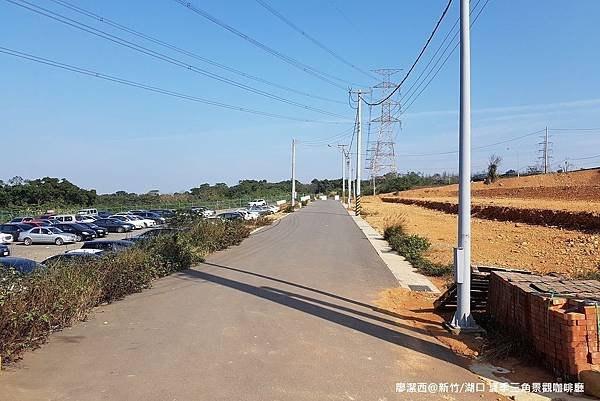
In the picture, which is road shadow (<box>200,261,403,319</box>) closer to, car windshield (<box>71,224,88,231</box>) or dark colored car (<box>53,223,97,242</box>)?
dark colored car (<box>53,223,97,242</box>)

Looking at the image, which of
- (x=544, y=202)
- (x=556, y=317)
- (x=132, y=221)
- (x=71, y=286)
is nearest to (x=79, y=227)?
(x=132, y=221)

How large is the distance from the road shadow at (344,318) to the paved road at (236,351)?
0.07ft

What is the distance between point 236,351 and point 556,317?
4.08 meters

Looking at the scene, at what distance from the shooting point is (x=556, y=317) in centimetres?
636

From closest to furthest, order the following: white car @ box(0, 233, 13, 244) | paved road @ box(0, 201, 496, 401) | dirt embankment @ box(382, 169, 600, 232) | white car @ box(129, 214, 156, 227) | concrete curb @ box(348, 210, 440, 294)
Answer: paved road @ box(0, 201, 496, 401), concrete curb @ box(348, 210, 440, 294), dirt embankment @ box(382, 169, 600, 232), white car @ box(0, 233, 13, 244), white car @ box(129, 214, 156, 227)

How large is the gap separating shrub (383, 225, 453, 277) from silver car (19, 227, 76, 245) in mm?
20987

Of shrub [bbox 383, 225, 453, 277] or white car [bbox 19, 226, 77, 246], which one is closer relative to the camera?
shrub [bbox 383, 225, 453, 277]

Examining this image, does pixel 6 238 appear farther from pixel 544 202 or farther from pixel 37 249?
pixel 544 202

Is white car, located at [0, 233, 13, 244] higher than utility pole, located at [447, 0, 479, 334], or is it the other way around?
utility pole, located at [447, 0, 479, 334]

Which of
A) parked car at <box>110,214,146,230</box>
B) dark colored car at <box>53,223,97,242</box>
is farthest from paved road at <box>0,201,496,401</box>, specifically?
parked car at <box>110,214,146,230</box>

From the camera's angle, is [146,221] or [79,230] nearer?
[79,230]

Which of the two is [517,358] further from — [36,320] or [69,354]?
[36,320]

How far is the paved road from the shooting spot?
234 inches

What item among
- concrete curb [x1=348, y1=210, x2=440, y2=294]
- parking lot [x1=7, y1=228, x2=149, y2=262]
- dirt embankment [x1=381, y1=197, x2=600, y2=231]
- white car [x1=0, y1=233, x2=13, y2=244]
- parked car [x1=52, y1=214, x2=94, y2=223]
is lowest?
parking lot [x1=7, y1=228, x2=149, y2=262]
